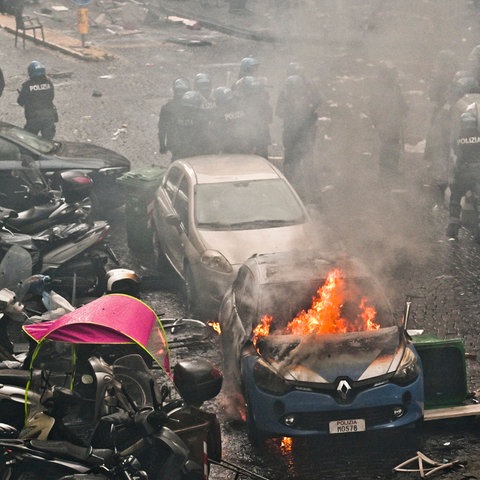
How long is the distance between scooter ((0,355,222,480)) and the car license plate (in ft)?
4.24

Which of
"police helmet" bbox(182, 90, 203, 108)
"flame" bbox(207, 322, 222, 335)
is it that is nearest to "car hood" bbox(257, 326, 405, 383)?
"flame" bbox(207, 322, 222, 335)

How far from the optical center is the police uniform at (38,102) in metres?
18.1

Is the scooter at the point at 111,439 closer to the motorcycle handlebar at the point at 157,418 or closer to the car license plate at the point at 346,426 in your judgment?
the motorcycle handlebar at the point at 157,418

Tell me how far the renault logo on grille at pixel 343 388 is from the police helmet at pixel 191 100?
27.5 feet

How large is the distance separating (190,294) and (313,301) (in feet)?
9.42

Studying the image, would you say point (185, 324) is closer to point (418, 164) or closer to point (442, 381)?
point (442, 381)

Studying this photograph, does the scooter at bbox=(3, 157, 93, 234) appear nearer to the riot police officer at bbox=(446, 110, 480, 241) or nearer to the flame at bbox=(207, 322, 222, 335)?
the flame at bbox=(207, 322, 222, 335)

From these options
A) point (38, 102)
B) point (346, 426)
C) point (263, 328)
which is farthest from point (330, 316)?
point (38, 102)

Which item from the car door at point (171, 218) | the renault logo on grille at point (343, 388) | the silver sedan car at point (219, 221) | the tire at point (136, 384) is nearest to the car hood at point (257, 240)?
the silver sedan car at point (219, 221)

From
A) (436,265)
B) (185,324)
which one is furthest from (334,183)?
(185,324)

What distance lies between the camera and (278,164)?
18906 mm

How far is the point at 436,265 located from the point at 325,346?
16.9 ft

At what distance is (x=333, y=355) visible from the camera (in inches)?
353

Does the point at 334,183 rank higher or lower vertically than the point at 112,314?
lower
